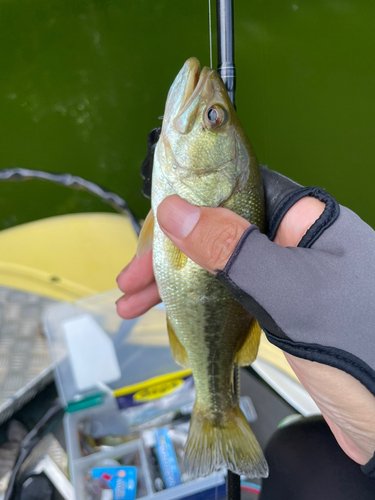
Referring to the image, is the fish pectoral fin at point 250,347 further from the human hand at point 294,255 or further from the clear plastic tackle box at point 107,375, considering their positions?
→ the clear plastic tackle box at point 107,375

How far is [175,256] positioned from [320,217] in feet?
1.18

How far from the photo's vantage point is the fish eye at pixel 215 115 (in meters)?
0.83

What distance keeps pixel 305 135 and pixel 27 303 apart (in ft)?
6.24

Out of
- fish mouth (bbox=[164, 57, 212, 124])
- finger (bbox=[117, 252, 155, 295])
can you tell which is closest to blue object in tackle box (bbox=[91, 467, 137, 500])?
finger (bbox=[117, 252, 155, 295])

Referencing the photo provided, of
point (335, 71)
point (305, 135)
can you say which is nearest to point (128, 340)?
point (305, 135)

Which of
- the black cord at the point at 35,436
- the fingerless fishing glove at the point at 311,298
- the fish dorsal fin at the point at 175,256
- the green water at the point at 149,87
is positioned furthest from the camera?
the green water at the point at 149,87

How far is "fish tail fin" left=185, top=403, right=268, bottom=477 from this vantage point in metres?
0.88

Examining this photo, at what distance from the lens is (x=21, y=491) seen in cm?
138

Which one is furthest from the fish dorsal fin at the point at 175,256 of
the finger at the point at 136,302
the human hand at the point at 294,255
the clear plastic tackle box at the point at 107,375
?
the clear plastic tackle box at the point at 107,375

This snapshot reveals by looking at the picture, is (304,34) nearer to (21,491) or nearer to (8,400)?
(8,400)

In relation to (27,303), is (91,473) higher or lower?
lower

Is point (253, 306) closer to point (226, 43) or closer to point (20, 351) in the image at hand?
point (226, 43)

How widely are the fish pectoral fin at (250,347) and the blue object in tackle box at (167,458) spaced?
0.73 meters

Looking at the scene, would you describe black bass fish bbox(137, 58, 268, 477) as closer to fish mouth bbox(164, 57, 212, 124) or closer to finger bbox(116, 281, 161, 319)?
fish mouth bbox(164, 57, 212, 124)
